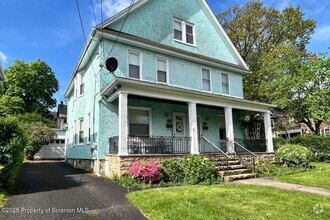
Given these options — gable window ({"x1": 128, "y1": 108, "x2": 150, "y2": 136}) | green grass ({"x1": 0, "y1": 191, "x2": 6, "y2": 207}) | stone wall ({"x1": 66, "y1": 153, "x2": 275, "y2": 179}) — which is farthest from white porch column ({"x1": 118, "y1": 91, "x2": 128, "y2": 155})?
green grass ({"x1": 0, "y1": 191, "x2": 6, "y2": 207})

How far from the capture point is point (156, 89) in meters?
11.1

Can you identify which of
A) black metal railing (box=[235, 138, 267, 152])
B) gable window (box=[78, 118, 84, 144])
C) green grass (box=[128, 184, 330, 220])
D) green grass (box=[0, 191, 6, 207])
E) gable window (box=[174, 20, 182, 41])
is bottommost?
green grass (box=[128, 184, 330, 220])

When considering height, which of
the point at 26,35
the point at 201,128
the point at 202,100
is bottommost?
the point at 201,128

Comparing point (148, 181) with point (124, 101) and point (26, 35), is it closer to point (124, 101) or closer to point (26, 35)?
point (124, 101)

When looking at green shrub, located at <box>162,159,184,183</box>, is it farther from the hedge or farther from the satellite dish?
the hedge

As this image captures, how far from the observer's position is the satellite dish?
12.3 m

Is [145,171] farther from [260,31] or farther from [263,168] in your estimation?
[260,31]

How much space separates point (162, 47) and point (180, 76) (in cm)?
200

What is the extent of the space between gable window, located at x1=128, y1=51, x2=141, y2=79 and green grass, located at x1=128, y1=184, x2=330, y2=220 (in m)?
7.05

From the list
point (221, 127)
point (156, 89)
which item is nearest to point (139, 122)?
point (156, 89)

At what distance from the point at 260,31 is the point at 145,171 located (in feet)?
77.3

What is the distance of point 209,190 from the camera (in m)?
7.83

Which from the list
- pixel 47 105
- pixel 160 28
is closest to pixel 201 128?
pixel 160 28

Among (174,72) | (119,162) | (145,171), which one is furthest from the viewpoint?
(174,72)
